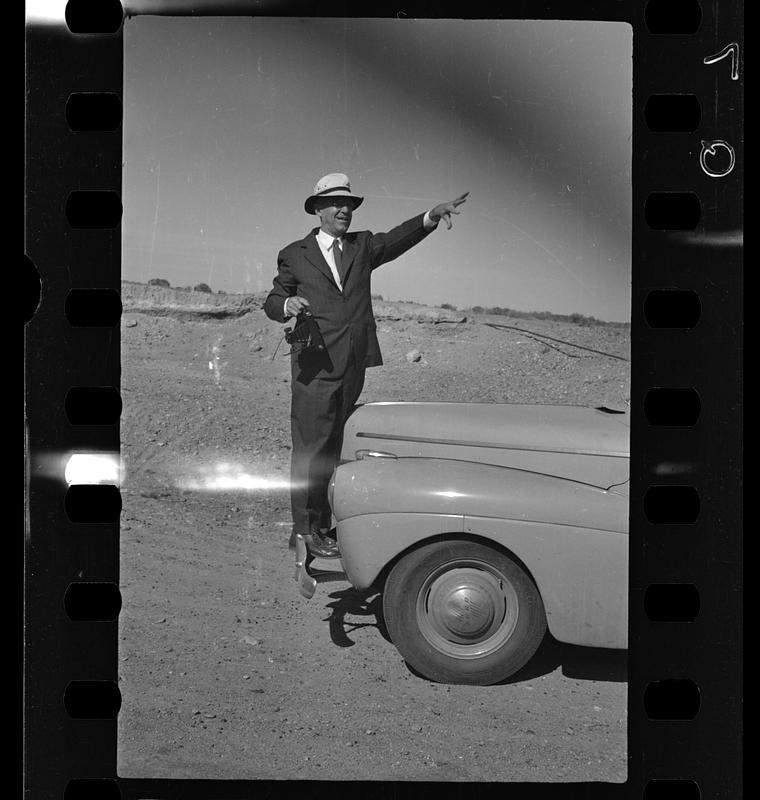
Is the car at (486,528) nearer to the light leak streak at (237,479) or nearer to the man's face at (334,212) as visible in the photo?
the light leak streak at (237,479)

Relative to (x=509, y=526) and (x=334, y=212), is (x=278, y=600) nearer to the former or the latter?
(x=509, y=526)

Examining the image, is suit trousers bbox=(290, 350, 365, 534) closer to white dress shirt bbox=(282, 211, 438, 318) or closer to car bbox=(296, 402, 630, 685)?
car bbox=(296, 402, 630, 685)

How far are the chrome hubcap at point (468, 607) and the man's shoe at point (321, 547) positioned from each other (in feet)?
1.24

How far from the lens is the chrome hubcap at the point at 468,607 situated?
13.3 ft

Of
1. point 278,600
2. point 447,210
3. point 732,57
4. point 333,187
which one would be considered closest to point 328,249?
point 333,187

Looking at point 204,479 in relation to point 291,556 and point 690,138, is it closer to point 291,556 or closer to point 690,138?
point 291,556

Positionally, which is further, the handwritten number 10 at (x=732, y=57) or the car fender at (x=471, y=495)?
the handwritten number 10 at (x=732, y=57)

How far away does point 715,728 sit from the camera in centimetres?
423

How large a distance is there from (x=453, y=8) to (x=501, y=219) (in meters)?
0.81

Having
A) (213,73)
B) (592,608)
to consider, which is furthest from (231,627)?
(213,73)

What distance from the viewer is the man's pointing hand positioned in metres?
4.12

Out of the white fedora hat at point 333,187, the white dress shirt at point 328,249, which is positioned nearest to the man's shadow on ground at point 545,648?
the white dress shirt at point 328,249

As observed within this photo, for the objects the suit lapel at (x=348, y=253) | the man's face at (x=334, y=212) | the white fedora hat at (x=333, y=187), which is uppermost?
the white fedora hat at (x=333, y=187)

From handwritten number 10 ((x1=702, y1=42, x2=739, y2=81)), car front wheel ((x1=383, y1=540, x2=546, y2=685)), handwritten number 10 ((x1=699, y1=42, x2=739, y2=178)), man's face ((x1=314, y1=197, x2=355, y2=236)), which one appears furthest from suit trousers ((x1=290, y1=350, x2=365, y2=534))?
handwritten number 10 ((x1=702, y1=42, x2=739, y2=81))
